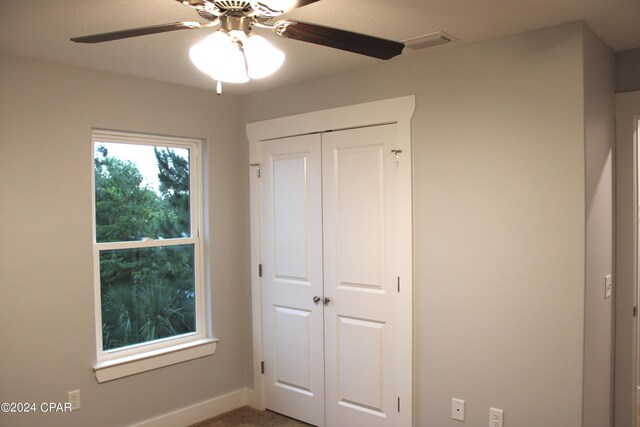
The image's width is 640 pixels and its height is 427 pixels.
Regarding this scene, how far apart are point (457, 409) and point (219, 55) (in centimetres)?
225

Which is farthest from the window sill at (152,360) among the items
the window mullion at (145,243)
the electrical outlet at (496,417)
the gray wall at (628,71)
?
the gray wall at (628,71)

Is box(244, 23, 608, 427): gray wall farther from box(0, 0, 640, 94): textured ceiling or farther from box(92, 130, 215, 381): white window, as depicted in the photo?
box(92, 130, 215, 381): white window

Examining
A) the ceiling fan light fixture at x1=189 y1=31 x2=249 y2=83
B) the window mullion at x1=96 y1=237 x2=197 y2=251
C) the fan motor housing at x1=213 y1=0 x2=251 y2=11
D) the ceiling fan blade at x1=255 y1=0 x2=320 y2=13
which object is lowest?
the window mullion at x1=96 y1=237 x2=197 y2=251

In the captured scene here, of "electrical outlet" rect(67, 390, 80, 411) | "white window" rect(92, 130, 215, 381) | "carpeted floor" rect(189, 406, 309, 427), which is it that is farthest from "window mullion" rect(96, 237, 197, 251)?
"carpeted floor" rect(189, 406, 309, 427)

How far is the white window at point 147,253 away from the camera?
3301mm

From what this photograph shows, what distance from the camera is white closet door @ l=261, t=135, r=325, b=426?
11.4 ft

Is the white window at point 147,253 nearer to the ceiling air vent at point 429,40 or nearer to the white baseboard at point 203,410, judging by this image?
the white baseboard at point 203,410

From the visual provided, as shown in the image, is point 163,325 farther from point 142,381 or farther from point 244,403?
point 244,403

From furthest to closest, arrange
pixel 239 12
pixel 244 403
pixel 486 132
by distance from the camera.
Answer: pixel 244 403 → pixel 486 132 → pixel 239 12

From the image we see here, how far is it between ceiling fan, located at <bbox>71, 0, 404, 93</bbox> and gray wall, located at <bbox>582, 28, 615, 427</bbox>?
1.33 metres

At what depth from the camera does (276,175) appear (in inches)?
146

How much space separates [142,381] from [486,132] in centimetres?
268

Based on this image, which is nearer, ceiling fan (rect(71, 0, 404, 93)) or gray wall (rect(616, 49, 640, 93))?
ceiling fan (rect(71, 0, 404, 93))

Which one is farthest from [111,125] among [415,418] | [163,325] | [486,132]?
[415,418]
